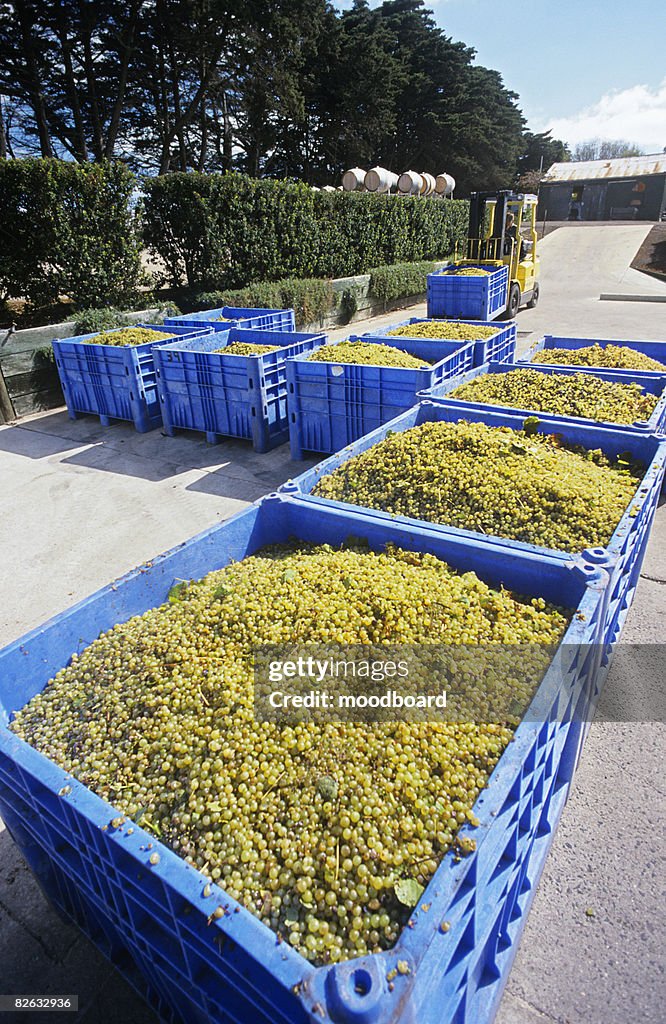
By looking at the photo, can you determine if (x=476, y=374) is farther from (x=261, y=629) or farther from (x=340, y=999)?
(x=340, y=999)

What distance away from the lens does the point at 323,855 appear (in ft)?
5.72

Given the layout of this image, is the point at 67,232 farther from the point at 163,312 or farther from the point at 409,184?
the point at 409,184

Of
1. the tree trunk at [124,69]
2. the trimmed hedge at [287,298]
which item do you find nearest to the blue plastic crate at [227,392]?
the trimmed hedge at [287,298]

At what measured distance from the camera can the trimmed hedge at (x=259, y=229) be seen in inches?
524

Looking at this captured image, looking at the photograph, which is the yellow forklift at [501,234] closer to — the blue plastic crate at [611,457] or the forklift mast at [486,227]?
the forklift mast at [486,227]

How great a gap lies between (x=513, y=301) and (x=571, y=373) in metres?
11.1

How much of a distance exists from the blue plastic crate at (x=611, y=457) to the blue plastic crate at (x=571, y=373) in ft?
0.17

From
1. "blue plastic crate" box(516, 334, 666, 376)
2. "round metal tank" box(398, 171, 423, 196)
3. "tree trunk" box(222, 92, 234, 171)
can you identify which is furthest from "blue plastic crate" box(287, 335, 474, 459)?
"tree trunk" box(222, 92, 234, 171)

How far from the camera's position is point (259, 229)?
15.1 m

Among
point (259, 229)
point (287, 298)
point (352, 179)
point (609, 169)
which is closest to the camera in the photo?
point (259, 229)

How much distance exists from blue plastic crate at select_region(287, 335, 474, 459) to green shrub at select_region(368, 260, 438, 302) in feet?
41.3

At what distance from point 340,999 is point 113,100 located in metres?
27.3

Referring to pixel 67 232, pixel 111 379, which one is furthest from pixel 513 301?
pixel 111 379

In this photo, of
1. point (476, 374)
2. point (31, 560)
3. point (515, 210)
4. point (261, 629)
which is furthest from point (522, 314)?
point (261, 629)
